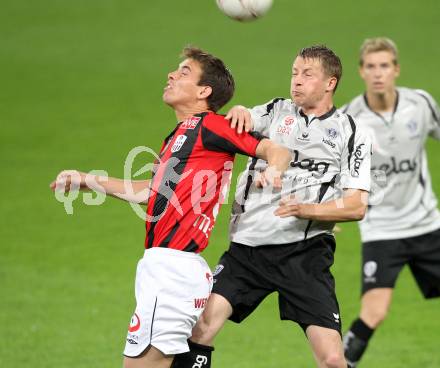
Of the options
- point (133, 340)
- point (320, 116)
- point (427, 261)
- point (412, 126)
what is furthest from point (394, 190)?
point (133, 340)

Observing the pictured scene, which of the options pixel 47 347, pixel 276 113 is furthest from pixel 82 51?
pixel 276 113

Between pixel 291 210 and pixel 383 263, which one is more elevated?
pixel 291 210

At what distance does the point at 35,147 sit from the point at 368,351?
8010 mm

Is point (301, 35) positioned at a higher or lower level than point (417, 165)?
higher

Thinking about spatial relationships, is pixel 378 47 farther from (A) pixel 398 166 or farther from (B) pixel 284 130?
(B) pixel 284 130

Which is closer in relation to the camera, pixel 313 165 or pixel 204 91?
pixel 204 91

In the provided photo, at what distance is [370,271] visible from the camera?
29.4 feet

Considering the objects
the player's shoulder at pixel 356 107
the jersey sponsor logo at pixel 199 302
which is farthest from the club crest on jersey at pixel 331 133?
the player's shoulder at pixel 356 107

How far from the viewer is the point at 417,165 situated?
30.5ft

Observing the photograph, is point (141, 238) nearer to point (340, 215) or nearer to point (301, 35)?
point (340, 215)

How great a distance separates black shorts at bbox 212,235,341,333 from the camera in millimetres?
6707

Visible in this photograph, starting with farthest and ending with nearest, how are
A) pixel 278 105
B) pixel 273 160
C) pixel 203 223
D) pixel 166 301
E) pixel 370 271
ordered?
pixel 370 271 → pixel 278 105 → pixel 203 223 → pixel 166 301 → pixel 273 160

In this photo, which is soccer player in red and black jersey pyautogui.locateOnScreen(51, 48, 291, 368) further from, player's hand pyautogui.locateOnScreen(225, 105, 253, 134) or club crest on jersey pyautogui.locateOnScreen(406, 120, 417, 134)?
club crest on jersey pyautogui.locateOnScreen(406, 120, 417, 134)

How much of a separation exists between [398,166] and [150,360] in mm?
3893
